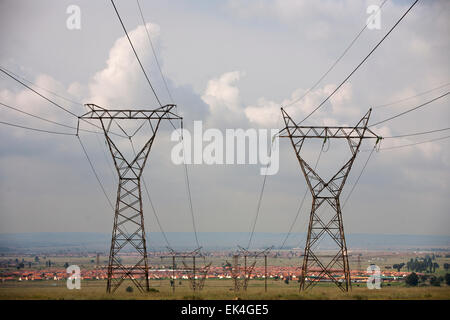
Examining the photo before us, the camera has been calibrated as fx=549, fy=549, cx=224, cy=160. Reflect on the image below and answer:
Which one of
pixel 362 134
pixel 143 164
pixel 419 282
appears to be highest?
pixel 362 134
